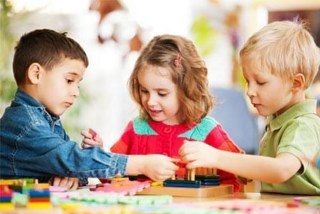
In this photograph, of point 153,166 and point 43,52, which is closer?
point 153,166

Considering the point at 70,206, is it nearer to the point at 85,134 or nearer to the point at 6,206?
the point at 6,206

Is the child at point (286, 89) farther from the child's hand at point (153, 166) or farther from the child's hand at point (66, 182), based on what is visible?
the child's hand at point (66, 182)

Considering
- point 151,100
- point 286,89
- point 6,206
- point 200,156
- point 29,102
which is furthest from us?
point 151,100

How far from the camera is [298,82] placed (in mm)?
2129

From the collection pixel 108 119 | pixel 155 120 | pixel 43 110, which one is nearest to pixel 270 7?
pixel 108 119

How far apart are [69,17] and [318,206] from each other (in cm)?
349

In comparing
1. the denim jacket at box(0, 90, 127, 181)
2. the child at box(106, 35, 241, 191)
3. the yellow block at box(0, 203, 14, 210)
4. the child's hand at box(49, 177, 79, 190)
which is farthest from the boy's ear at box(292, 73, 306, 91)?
the yellow block at box(0, 203, 14, 210)

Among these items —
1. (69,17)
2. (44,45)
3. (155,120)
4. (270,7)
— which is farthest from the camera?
(270,7)

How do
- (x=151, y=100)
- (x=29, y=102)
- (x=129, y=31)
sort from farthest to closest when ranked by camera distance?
(x=129, y=31) < (x=151, y=100) < (x=29, y=102)

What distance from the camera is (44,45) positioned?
6.84 ft

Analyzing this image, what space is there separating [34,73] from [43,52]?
0.06 m

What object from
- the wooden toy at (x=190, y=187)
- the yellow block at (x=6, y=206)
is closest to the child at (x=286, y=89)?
the wooden toy at (x=190, y=187)

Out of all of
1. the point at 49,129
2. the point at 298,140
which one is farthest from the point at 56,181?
the point at 298,140

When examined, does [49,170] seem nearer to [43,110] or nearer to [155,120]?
[43,110]
